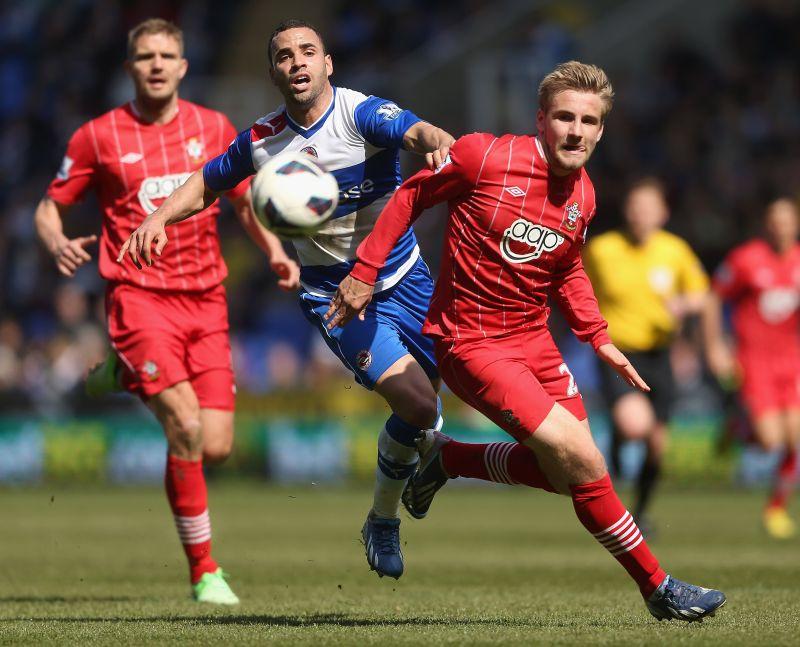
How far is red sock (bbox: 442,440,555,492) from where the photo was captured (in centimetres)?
702

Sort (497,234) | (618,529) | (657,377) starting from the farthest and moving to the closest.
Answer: (657,377), (497,234), (618,529)

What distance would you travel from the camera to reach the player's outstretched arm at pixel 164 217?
6.93 meters

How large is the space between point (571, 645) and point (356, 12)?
20408 millimetres

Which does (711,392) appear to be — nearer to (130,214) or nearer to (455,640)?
(130,214)

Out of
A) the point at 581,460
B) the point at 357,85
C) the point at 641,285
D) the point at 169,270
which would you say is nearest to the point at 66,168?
the point at 169,270

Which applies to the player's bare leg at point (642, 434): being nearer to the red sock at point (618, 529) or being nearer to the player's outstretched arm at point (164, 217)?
the red sock at point (618, 529)

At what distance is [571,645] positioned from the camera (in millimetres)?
5941

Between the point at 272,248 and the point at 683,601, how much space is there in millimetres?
3300

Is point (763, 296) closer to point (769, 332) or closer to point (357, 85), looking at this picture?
point (769, 332)

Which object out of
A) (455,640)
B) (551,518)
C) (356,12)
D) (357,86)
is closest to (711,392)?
(551,518)

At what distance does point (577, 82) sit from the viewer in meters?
6.54

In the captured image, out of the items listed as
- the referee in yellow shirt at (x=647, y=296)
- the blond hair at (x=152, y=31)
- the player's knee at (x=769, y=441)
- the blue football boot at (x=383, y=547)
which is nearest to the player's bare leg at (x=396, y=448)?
the blue football boot at (x=383, y=547)

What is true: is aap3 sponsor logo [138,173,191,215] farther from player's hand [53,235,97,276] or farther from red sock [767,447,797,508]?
red sock [767,447,797,508]

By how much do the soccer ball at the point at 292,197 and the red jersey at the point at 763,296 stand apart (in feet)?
24.9
